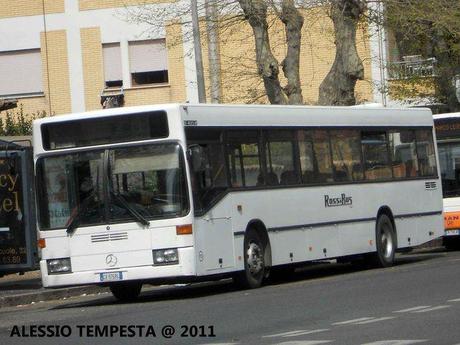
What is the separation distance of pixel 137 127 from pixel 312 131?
4198 millimetres

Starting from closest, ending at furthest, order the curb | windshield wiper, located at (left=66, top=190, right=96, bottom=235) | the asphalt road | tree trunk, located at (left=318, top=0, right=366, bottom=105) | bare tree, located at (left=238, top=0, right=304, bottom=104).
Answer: the asphalt road
windshield wiper, located at (left=66, top=190, right=96, bottom=235)
the curb
tree trunk, located at (left=318, top=0, right=366, bottom=105)
bare tree, located at (left=238, top=0, right=304, bottom=104)

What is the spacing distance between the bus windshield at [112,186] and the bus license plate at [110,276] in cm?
74

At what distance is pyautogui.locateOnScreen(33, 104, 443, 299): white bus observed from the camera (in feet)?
57.1

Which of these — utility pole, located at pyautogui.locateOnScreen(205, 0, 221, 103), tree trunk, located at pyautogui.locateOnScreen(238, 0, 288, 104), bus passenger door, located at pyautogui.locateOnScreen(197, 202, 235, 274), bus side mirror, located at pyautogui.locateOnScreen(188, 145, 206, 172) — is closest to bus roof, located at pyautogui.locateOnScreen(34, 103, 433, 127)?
bus side mirror, located at pyautogui.locateOnScreen(188, 145, 206, 172)

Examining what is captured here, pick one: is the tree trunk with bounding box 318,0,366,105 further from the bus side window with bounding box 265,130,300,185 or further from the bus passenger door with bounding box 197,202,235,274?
the bus passenger door with bounding box 197,202,235,274

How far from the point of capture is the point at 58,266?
58.9 feet

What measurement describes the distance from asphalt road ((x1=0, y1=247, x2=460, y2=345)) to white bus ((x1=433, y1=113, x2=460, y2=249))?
666 centimetres

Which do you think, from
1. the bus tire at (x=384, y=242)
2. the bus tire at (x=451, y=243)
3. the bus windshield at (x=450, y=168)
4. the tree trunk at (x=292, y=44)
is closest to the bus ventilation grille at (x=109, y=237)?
the bus tire at (x=384, y=242)

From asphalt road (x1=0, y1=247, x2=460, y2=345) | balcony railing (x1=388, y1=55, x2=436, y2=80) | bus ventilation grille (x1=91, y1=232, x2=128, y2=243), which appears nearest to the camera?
asphalt road (x1=0, y1=247, x2=460, y2=345)

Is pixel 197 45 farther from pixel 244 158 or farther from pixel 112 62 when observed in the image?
pixel 112 62

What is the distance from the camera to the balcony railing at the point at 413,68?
36.6 metres

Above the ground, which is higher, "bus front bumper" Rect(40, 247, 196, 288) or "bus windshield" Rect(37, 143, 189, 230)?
"bus windshield" Rect(37, 143, 189, 230)

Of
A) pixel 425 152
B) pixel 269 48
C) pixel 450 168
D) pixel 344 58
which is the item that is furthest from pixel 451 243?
pixel 269 48

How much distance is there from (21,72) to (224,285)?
76.3 ft
